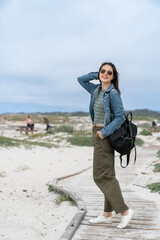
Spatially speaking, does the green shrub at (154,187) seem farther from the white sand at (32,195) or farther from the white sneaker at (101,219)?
the white sneaker at (101,219)

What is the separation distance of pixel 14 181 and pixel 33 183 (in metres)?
0.52

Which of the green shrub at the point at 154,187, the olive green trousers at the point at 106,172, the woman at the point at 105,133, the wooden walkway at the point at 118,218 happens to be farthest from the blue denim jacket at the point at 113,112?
the green shrub at the point at 154,187

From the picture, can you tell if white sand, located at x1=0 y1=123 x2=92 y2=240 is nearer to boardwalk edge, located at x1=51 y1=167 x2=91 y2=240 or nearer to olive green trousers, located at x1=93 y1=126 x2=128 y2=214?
boardwalk edge, located at x1=51 y1=167 x2=91 y2=240

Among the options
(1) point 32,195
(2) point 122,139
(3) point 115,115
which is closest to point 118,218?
(2) point 122,139

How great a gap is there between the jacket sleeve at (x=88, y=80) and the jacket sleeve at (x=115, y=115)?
0.48 m

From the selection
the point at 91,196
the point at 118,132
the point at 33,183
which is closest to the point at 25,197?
the point at 33,183

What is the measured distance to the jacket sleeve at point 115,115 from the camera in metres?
3.51

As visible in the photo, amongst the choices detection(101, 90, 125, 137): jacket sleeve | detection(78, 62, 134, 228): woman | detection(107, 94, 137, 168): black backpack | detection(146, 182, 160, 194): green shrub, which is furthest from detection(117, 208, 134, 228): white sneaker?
detection(146, 182, 160, 194): green shrub

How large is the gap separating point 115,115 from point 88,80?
74 centimetres

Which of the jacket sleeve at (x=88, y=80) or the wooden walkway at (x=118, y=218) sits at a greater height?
the jacket sleeve at (x=88, y=80)

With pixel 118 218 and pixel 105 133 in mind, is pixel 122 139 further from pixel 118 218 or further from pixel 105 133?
pixel 118 218

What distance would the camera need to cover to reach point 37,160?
10391mm

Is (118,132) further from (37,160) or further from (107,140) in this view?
(37,160)

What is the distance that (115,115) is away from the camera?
140 inches
